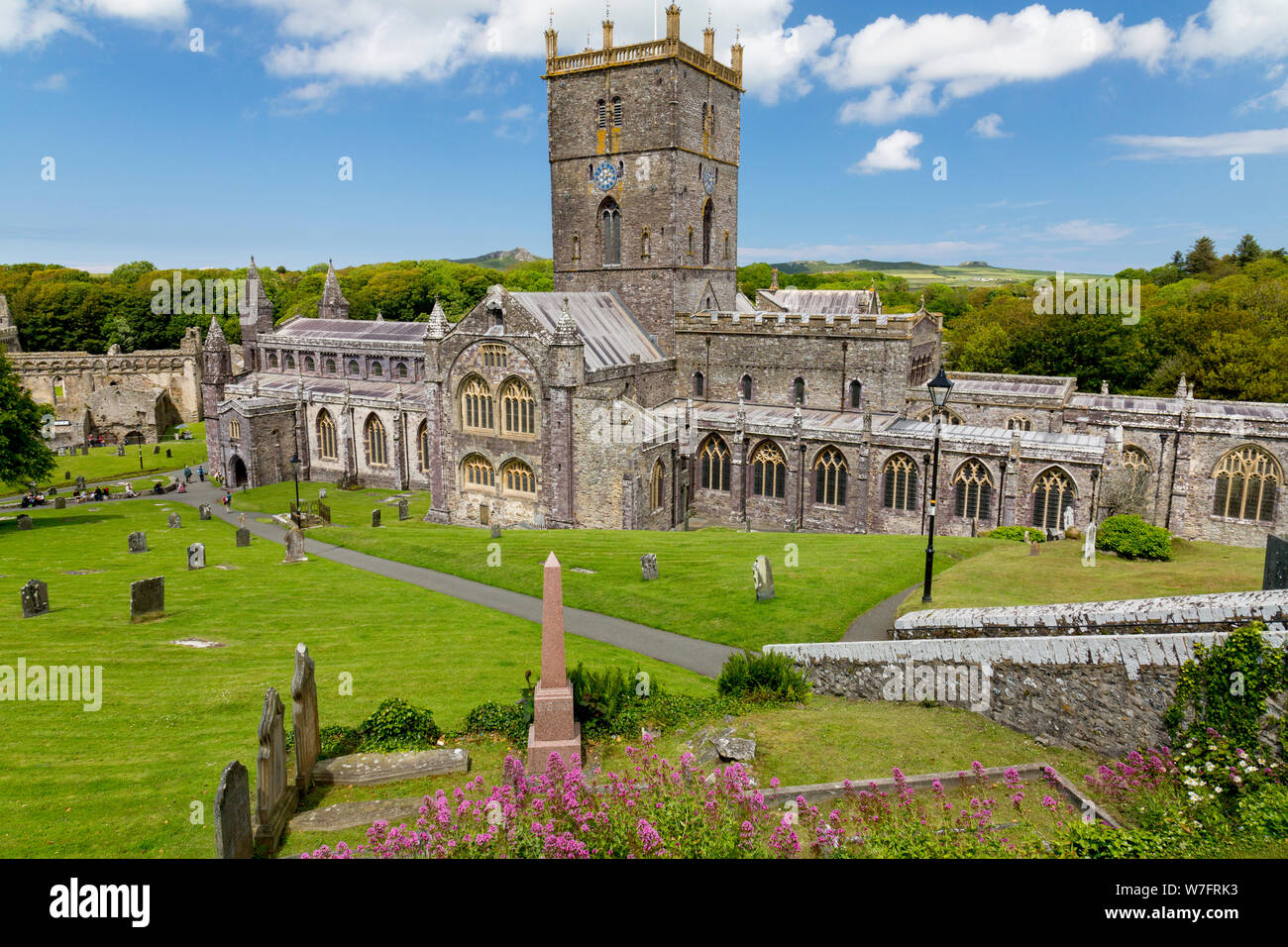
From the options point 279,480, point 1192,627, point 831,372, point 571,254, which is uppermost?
point 571,254

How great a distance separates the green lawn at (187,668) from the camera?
37.2 feet

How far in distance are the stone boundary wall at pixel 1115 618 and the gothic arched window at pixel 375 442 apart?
40.7m

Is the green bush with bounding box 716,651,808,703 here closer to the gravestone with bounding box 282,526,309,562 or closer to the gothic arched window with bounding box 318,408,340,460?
the gravestone with bounding box 282,526,309,562

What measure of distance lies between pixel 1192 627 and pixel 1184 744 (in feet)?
6.37

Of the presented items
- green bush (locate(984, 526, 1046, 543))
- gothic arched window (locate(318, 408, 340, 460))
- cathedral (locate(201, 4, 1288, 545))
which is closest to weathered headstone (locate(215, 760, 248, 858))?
cathedral (locate(201, 4, 1288, 545))

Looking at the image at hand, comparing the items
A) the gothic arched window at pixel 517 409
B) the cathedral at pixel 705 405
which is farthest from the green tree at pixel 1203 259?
the gothic arched window at pixel 517 409

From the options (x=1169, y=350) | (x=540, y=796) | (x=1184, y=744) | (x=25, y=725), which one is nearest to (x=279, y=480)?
(x=25, y=725)

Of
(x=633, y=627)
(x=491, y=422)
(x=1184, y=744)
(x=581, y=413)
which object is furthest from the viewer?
(x=491, y=422)

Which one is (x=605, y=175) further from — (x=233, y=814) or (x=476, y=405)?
(x=233, y=814)

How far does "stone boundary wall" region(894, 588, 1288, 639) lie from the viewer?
1171 centimetres

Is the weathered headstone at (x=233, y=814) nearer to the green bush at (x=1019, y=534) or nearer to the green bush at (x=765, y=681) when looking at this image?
the green bush at (x=765, y=681)

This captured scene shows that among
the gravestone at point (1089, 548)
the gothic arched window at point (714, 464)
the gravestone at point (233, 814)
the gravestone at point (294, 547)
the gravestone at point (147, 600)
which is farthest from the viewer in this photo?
the gothic arched window at point (714, 464)
